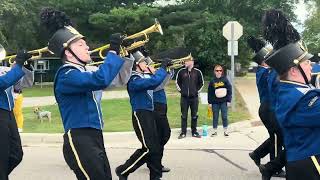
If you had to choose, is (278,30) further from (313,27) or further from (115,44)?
(313,27)

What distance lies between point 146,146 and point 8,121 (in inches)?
69.4

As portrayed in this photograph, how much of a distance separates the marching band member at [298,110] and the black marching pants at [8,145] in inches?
122

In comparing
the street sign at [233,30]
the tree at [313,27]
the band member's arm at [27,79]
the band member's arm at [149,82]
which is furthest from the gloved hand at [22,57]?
the tree at [313,27]

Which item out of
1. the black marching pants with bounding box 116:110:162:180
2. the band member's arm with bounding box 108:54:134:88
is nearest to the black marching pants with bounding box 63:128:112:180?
the band member's arm with bounding box 108:54:134:88

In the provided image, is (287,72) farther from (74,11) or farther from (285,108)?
(74,11)

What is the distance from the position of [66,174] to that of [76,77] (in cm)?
366

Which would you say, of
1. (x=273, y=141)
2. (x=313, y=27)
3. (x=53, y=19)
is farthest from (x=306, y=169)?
(x=313, y=27)

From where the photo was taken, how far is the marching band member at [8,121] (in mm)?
5895

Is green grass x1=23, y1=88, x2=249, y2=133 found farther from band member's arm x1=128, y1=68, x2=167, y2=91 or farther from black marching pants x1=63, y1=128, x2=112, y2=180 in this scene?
black marching pants x1=63, y1=128, x2=112, y2=180

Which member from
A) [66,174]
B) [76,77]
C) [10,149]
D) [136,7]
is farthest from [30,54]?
[136,7]

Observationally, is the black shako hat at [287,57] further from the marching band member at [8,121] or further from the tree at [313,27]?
the tree at [313,27]

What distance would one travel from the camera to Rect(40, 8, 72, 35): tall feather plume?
16.6ft

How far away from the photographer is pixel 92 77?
15.2ft

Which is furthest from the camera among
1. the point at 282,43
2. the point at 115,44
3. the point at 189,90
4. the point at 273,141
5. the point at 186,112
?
the point at 189,90
